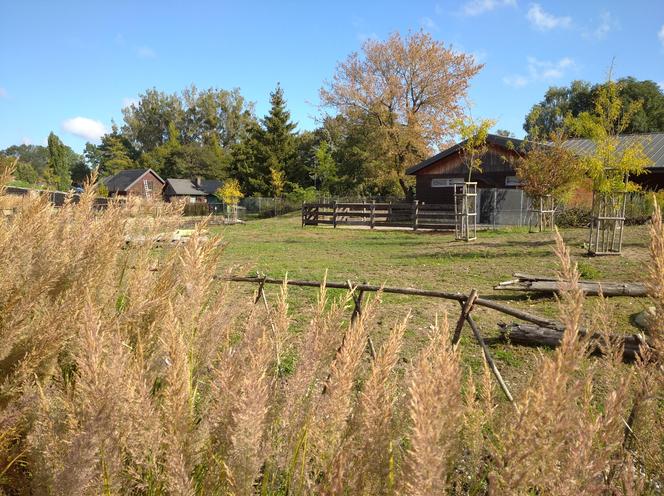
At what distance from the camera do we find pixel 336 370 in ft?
3.30

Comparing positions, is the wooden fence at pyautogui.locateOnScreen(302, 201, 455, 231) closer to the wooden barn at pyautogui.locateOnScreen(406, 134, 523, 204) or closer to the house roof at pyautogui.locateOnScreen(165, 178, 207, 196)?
the wooden barn at pyautogui.locateOnScreen(406, 134, 523, 204)

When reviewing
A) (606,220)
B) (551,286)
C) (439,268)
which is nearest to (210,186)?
(439,268)

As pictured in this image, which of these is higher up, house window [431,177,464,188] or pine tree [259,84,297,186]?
pine tree [259,84,297,186]

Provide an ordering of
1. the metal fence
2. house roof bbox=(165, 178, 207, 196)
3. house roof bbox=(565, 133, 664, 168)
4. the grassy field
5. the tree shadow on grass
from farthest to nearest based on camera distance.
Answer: house roof bbox=(165, 178, 207, 196) → the metal fence → house roof bbox=(565, 133, 664, 168) → the tree shadow on grass → the grassy field

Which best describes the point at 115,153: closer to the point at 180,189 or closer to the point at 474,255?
the point at 180,189

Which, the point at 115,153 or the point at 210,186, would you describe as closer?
the point at 210,186

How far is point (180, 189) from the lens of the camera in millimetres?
60250

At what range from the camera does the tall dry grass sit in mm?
870

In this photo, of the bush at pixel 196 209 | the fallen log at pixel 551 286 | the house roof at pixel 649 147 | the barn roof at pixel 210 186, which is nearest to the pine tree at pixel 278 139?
the bush at pixel 196 209

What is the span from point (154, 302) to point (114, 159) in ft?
259

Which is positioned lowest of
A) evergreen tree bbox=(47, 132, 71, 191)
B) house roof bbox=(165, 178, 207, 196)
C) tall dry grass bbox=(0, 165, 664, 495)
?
tall dry grass bbox=(0, 165, 664, 495)

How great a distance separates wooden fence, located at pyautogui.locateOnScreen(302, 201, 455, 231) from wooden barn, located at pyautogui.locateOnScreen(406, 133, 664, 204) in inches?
76.4

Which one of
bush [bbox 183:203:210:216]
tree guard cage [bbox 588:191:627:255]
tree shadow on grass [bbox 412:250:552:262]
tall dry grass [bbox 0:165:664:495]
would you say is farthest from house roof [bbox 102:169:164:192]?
tall dry grass [bbox 0:165:664:495]

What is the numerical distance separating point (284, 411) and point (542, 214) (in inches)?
840
